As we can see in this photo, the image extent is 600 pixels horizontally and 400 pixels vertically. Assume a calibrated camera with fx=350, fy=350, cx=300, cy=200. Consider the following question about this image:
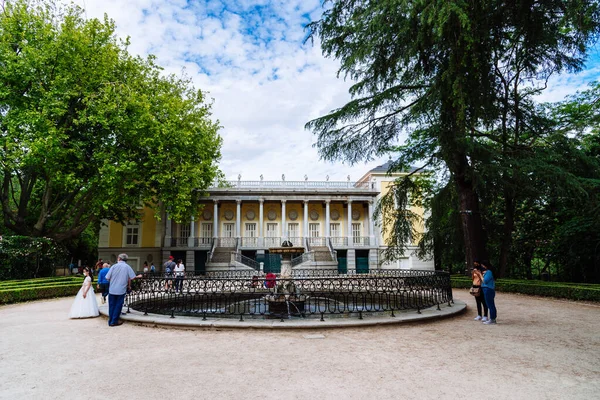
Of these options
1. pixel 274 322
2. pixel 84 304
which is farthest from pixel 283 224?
pixel 274 322

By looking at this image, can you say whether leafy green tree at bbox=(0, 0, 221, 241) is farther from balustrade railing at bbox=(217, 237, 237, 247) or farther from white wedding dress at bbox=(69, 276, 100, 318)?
balustrade railing at bbox=(217, 237, 237, 247)

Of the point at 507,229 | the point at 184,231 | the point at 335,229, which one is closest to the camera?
the point at 507,229

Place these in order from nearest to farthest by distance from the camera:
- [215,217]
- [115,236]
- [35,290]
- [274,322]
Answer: [274,322] → [35,290] → [115,236] → [215,217]

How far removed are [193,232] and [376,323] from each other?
27.1 metres

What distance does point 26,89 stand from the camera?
1616cm

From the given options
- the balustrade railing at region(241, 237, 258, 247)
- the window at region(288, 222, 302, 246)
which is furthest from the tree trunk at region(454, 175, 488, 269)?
the balustrade railing at region(241, 237, 258, 247)

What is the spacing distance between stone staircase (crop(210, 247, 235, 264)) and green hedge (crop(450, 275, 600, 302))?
18392 millimetres

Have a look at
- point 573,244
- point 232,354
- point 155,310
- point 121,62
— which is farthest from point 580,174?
point 121,62

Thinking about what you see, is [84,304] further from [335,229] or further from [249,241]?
[335,229]

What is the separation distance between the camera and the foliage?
15.9 m

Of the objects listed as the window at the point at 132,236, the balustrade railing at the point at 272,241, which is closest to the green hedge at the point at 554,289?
the balustrade railing at the point at 272,241

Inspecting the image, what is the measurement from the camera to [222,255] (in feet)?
97.1

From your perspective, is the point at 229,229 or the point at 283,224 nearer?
the point at 283,224

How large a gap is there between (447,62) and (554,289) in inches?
398
